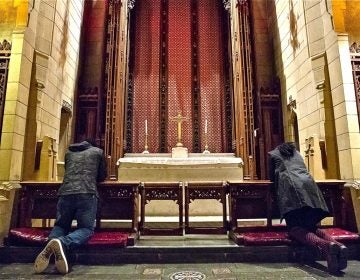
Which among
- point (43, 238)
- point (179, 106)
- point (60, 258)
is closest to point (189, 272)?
point (60, 258)

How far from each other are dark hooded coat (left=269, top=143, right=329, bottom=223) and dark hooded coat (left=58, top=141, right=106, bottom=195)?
7.84 feet

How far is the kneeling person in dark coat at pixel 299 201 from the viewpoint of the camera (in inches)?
134

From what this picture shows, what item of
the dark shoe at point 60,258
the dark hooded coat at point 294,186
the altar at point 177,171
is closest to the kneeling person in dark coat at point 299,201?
the dark hooded coat at point 294,186

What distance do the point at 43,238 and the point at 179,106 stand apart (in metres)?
5.94

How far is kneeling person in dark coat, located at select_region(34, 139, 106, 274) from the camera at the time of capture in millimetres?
3469

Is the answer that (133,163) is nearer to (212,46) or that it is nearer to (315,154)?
(315,154)

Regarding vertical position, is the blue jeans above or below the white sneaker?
above

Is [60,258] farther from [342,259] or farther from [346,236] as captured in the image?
[346,236]

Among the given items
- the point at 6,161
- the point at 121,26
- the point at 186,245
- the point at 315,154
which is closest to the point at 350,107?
the point at 315,154

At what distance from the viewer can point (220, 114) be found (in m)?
8.82

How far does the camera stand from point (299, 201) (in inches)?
135

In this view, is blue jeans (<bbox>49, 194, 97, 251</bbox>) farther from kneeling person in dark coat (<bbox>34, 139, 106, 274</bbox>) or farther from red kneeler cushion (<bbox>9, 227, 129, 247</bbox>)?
red kneeler cushion (<bbox>9, 227, 129, 247</bbox>)

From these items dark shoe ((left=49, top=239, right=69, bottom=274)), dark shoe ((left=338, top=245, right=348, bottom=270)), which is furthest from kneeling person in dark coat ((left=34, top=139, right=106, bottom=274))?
dark shoe ((left=338, top=245, right=348, bottom=270))

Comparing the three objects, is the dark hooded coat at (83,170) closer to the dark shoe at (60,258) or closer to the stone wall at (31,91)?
the dark shoe at (60,258)
